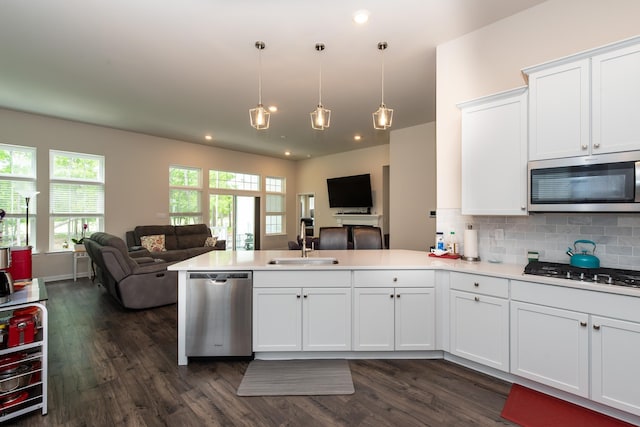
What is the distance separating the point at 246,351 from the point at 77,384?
1.33 meters

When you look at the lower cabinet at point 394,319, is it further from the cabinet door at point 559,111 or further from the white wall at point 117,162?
the white wall at point 117,162

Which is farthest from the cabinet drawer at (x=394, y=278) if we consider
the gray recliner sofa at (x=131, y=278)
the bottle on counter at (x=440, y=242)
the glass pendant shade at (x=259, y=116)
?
the gray recliner sofa at (x=131, y=278)

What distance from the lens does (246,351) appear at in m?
2.70

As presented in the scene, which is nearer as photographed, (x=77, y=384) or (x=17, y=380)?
(x=17, y=380)

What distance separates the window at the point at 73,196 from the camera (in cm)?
591

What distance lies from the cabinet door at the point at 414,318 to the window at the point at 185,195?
6783mm

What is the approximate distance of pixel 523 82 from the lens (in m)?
2.70

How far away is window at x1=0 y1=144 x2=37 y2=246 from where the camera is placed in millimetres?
5363

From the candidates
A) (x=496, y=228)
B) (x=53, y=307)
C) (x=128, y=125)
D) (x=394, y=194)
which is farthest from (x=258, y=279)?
(x=128, y=125)

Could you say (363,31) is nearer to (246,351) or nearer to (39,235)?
(246,351)

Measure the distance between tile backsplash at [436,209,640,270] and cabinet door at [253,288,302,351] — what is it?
5.92ft

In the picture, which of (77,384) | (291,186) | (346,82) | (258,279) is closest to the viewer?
(77,384)

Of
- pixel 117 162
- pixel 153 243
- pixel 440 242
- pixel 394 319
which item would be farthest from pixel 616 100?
pixel 117 162

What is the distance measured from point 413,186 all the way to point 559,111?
4063mm
